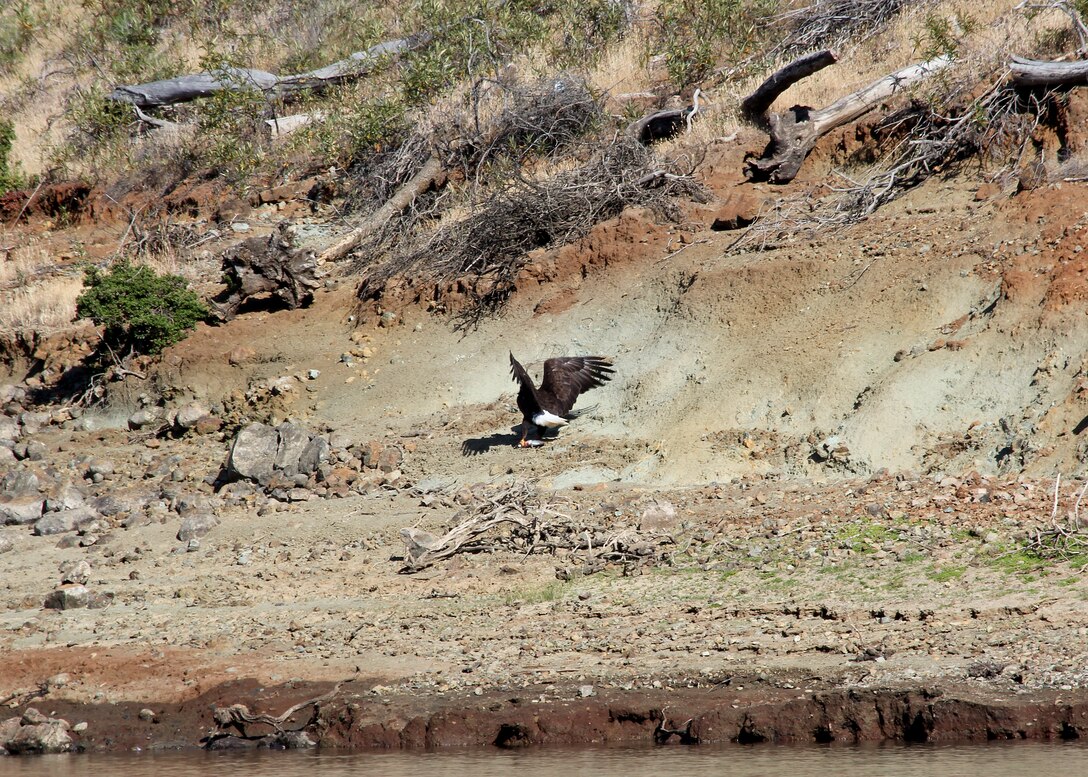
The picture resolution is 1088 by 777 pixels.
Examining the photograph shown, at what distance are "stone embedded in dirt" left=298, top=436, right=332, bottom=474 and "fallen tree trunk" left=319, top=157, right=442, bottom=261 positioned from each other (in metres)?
4.62

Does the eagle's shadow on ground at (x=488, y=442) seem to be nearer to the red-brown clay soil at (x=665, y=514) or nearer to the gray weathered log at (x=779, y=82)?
the red-brown clay soil at (x=665, y=514)

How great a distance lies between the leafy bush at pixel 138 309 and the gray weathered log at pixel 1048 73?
9.04 m

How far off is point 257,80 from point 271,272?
23.3 feet

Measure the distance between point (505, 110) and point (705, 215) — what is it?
13.1 ft

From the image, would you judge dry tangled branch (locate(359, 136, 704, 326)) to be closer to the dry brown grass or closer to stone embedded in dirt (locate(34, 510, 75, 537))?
the dry brown grass

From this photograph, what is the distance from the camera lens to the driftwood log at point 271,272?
1355 centimetres

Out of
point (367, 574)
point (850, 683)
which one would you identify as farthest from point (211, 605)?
point (850, 683)

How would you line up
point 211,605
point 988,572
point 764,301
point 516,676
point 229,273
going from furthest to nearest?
point 229,273 → point 764,301 → point 211,605 → point 988,572 → point 516,676

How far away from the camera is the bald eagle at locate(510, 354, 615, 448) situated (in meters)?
10.3

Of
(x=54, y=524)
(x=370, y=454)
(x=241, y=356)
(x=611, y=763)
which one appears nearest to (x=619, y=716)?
(x=611, y=763)

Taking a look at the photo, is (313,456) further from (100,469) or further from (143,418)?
(143,418)

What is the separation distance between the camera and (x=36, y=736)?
6332mm

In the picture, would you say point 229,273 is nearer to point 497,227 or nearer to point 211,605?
point 497,227

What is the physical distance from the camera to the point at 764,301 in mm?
10875
